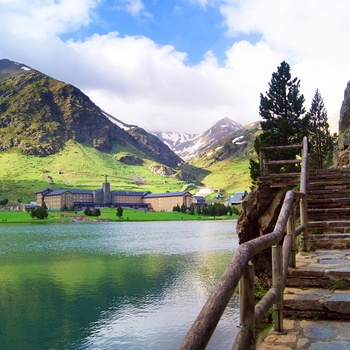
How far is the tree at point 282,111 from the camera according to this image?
4250 centimetres

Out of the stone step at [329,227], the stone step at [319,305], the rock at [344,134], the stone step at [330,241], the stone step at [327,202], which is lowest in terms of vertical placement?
the stone step at [319,305]

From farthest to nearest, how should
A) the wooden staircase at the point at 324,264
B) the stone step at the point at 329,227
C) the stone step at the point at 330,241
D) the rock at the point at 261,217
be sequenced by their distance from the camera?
the rock at the point at 261,217 < the stone step at the point at 329,227 < the stone step at the point at 330,241 < the wooden staircase at the point at 324,264

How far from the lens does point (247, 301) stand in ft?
13.2

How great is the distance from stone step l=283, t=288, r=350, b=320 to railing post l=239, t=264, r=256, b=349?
214 centimetres

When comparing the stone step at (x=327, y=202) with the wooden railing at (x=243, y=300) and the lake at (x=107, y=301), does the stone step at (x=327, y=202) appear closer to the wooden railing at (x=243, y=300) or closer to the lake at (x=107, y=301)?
the lake at (x=107, y=301)

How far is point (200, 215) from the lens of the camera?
6841 inches

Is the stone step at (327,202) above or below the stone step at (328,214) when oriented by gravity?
above

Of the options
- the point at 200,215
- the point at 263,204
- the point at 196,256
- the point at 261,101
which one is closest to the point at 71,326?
the point at 263,204

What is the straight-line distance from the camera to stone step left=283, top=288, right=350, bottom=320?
570 cm

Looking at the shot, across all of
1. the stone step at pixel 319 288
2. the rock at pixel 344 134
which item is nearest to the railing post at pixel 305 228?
the stone step at pixel 319 288

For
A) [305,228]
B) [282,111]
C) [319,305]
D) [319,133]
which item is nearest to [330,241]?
[305,228]

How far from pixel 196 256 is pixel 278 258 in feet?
120

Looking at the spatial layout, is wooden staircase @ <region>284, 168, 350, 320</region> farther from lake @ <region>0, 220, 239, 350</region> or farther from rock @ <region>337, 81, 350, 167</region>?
rock @ <region>337, 81, 350, 167</region>

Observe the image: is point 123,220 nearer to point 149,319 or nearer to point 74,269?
point 74,269
